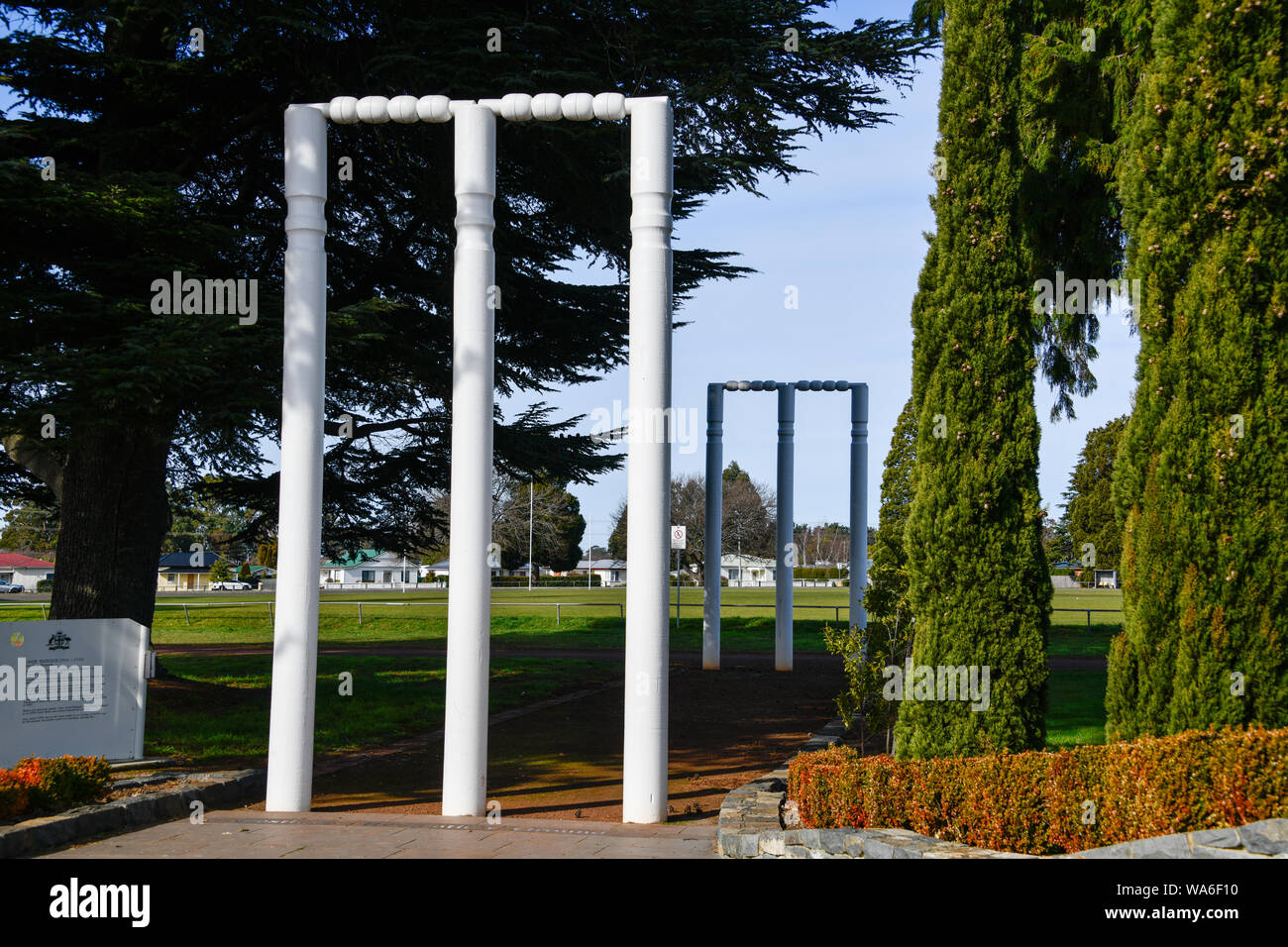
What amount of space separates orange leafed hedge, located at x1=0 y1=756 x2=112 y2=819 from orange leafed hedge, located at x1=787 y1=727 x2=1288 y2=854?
16.5 feet

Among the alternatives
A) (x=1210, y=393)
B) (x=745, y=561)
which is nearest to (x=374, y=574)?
(x=745, y=561)

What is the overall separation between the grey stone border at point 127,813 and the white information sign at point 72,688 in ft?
3.31

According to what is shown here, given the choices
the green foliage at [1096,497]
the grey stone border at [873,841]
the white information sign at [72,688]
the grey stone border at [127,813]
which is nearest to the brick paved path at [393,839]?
the grey stone border at [127,813]

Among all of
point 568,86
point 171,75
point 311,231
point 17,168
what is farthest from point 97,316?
point 568,86

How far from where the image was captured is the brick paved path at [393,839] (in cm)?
635

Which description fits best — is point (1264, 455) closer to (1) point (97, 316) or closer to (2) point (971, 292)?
(2) point (971, 292)

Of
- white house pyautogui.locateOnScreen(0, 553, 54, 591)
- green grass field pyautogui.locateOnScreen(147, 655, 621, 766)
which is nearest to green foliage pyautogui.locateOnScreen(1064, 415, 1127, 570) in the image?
green grass field pyautogui.locateOnScreen(147, 655, 621, 766)

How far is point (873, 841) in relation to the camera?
5.81 meters

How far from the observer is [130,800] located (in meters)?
7.30

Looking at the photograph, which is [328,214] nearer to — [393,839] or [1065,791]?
[393,839]

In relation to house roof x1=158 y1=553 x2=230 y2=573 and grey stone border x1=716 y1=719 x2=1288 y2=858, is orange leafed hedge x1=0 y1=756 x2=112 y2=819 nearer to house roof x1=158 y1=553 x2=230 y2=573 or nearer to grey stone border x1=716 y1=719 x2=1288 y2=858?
grey stone border x1=716 y1=719 x2=1288 y2=858

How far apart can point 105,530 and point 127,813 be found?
687 centimetres

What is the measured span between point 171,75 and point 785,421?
1080 centimetres

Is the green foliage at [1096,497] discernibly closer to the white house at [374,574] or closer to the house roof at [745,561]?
the house roof at [745,561]
